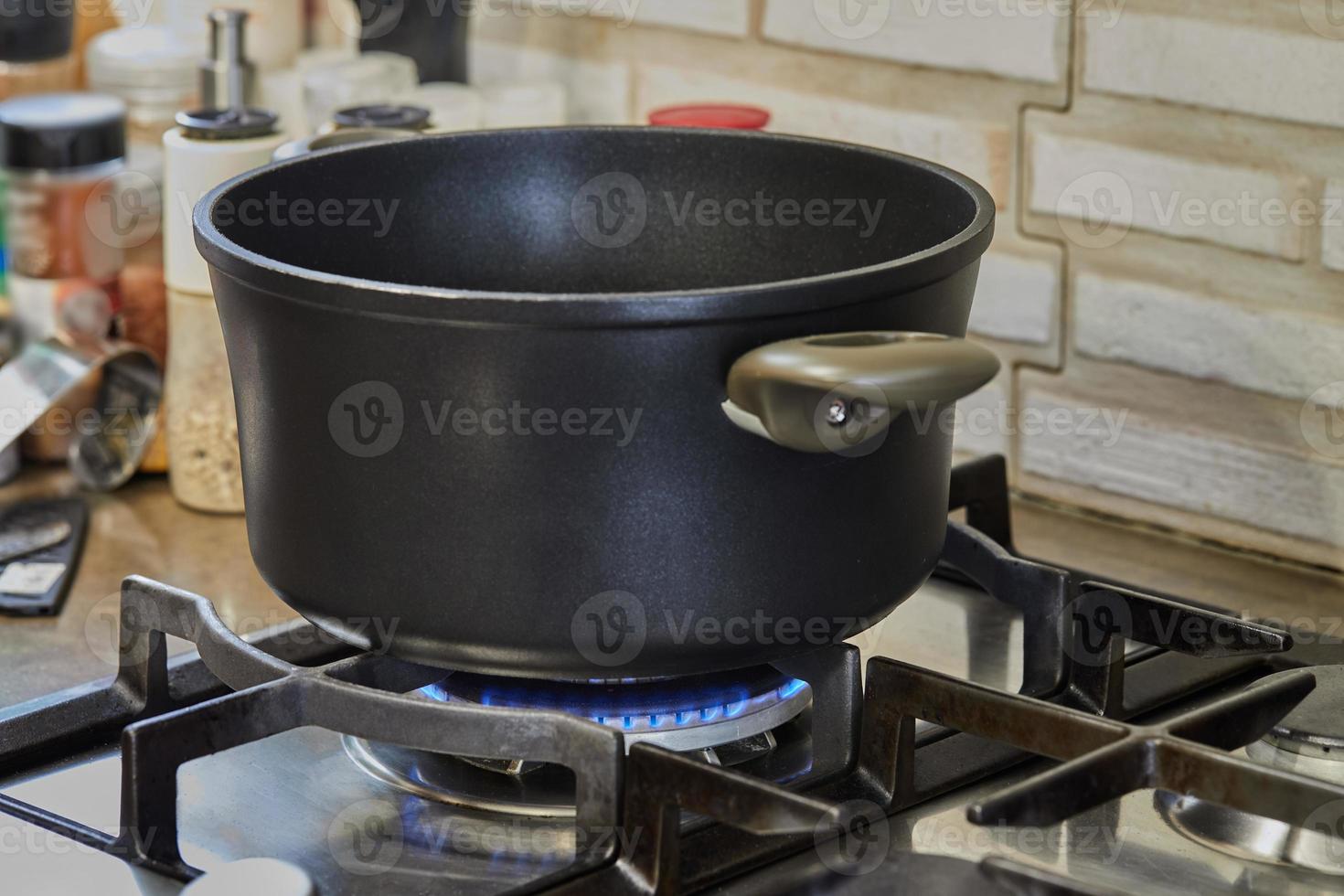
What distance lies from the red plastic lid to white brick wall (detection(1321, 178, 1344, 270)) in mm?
321

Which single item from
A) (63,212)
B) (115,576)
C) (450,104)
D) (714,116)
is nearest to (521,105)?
(450,104)

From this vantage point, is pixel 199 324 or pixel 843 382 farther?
pixel 199 324

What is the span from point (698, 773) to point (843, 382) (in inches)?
5.7

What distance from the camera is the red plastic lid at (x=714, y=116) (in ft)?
3.54

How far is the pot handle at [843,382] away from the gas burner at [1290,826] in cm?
21

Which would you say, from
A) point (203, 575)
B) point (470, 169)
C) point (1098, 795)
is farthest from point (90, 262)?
point (1098, 795)

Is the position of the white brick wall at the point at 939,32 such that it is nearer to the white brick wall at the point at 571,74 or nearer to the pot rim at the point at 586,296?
the white brick wall at the point at 571,74

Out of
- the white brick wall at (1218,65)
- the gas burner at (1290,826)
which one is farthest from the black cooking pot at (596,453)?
the white brick wall at (1218,65)

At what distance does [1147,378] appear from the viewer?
1056 millimetres

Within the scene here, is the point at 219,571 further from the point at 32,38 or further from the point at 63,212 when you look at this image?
the point at 32,38

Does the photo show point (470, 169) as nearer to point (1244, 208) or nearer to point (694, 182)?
point (694, 182)

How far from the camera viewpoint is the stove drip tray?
0.72m

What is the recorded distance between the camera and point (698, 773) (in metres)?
0.62

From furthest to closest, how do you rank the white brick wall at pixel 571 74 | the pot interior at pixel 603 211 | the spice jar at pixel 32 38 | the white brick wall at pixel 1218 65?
the white brick wall at pixel 571 74, the spice jar at pixel 32 38, the white brick wall at pixel 1218 65, the pot interior at pixel 603 211
